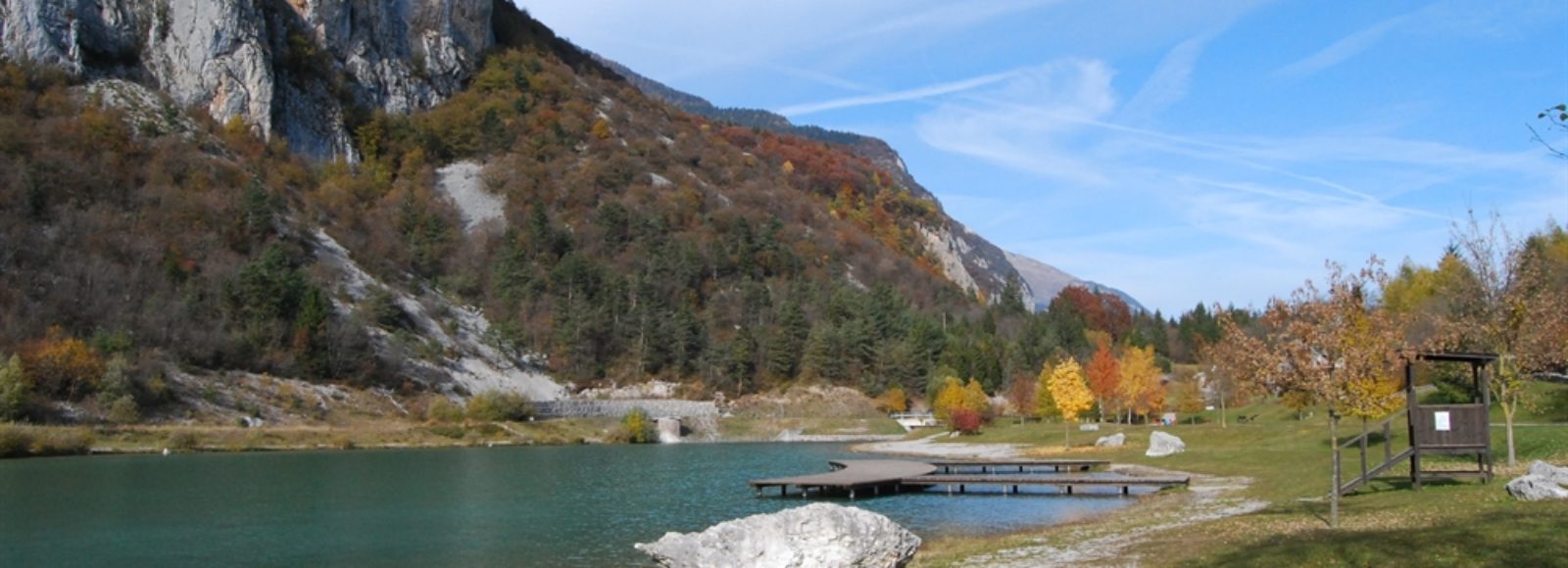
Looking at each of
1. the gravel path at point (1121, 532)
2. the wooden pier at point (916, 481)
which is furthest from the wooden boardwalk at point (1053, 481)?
the gravel path at point (1121, 532)

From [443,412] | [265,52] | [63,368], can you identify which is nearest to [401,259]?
[265,52]

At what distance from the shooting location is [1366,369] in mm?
23234

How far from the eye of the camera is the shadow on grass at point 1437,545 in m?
16.5

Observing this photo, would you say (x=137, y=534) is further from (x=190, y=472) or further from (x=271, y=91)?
(x=271, y=91)

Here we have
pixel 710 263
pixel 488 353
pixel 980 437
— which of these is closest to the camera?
pixel 980 437

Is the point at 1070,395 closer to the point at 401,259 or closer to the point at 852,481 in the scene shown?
the point at 852,481

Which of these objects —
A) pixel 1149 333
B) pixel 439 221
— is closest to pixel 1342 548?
pixel 439 221

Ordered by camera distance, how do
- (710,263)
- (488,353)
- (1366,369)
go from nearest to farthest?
1. (1366,369)
2. (488,353)
3. (710,263)

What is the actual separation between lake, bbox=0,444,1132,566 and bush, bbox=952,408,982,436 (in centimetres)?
3280

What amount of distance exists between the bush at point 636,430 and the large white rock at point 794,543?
8405cm

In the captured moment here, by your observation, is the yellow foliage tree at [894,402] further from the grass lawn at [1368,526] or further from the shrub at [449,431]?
the grass lawn at [1368,526]

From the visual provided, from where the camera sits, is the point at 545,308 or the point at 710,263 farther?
the point at 710,263

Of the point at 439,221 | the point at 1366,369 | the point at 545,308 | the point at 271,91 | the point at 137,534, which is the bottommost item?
the point at 137,534

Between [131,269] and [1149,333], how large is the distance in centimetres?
13677
